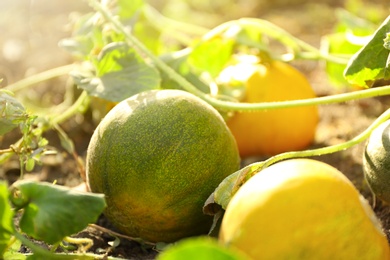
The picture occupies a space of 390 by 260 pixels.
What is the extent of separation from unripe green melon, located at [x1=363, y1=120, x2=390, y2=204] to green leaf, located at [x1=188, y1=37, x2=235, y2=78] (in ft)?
3.35

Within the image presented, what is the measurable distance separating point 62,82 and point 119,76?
1.56 metres

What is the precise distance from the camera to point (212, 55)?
9.34 feet

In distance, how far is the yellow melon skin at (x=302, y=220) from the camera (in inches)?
53.9

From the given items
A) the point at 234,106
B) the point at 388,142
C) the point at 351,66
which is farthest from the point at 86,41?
the point at 388,142

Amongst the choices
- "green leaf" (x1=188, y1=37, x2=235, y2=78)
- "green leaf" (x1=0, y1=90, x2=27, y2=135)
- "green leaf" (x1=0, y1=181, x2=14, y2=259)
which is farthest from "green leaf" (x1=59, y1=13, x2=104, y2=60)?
"green leaf" (x1=0, y1=181, x2=14, y2=259)

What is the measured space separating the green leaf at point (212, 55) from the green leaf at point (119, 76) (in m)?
0.52

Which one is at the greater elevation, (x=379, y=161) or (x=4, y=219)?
(x=4, y=219)

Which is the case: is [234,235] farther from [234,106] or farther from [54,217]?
[234,106]

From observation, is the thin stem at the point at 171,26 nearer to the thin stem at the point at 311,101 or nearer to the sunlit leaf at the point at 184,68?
the sunlit leaf at the point at 184,68

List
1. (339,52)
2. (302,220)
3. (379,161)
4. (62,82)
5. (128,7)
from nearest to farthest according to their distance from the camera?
(302,220) < (379,161) < (128,7) < (339,52) < (62,82)

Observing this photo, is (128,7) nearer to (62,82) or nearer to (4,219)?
(62,82)

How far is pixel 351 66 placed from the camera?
77.8 inches

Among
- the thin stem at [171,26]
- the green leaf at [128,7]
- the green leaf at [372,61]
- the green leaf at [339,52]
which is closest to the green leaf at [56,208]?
the green leaf at [372,61]

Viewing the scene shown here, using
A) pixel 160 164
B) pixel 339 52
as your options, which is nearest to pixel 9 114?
pixel 160 164
